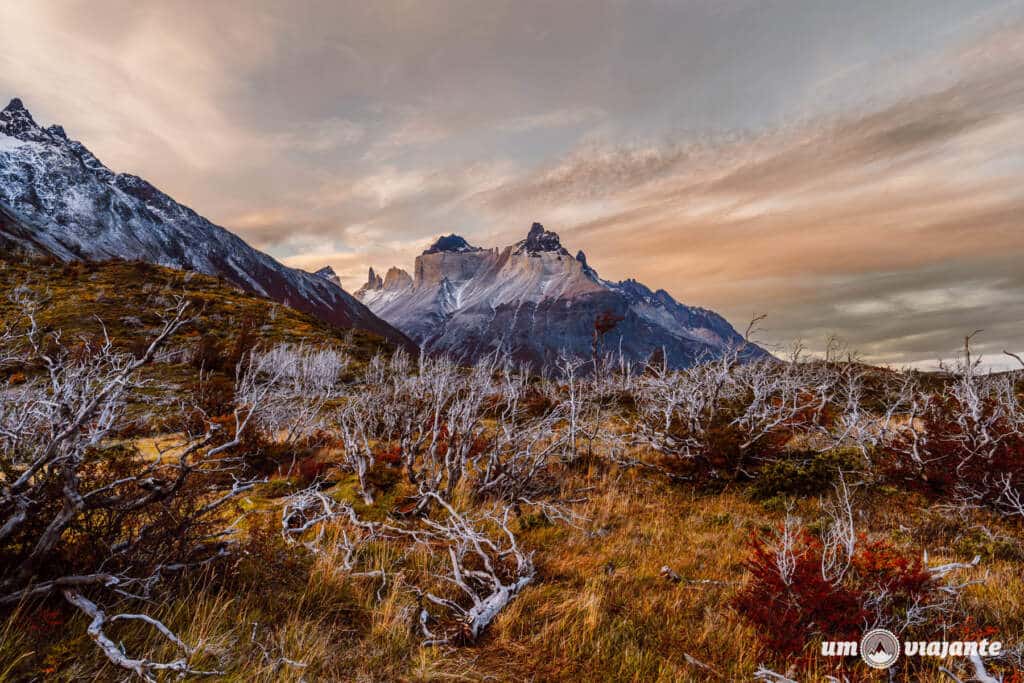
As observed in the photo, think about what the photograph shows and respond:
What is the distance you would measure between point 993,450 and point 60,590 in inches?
411

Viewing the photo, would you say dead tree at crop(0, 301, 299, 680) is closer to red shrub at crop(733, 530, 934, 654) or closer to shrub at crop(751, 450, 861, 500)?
red shrub at crop(733, 530, 934, 654)

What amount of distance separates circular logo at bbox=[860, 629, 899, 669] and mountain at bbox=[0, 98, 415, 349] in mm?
70059

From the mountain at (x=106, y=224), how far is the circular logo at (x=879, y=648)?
2758 inches

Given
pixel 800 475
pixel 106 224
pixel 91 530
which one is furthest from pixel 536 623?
pixel 106 224

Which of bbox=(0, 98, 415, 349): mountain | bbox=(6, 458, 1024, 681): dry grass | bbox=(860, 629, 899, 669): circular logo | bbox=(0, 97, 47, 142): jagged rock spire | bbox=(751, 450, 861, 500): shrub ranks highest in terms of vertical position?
bbox=(0, 97, 47, 142): jagged rock spire

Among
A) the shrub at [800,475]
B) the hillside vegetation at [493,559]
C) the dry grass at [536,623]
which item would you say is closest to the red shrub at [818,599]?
the hillside vegetation at [493,559]

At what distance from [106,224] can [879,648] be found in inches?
4587

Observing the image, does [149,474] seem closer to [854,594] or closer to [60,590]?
[60,590]

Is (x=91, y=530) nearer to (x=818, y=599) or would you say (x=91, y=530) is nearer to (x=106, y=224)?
(x=818, y=599)

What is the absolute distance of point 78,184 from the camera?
90125 millimetres

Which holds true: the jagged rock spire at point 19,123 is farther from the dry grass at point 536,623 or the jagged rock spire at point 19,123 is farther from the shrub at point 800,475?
the shrub at point 800,475

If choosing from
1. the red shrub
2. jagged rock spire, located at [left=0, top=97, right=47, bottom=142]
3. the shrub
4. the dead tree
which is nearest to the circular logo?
the red shrub

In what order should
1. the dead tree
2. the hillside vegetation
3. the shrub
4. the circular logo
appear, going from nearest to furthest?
the dead tree → the hillside vegetation → the circular logo → the shrub

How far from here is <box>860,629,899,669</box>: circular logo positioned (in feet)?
9.63
